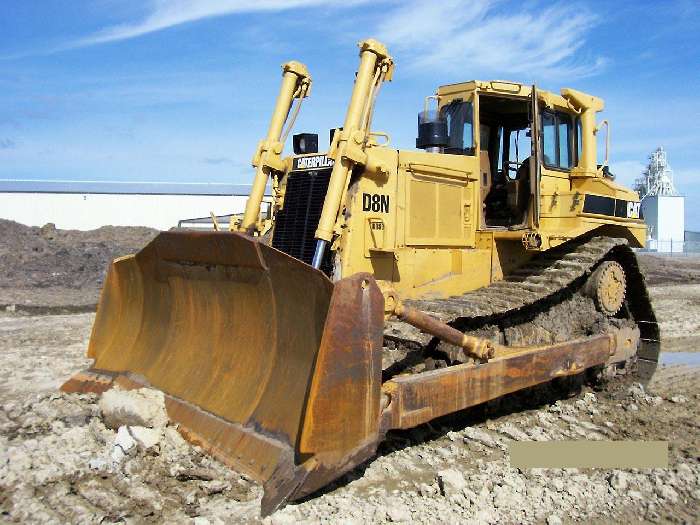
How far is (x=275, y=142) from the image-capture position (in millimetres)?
7172

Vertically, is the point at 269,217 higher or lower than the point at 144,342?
higher

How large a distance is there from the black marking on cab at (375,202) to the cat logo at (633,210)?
130 inches

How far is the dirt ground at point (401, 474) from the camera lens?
4.13 meters

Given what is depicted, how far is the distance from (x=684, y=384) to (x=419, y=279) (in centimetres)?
380

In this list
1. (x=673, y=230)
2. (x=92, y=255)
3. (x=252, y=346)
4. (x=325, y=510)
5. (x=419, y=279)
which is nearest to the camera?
Result: (x=325, y=510)

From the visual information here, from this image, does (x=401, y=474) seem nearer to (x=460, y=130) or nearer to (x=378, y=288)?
(x=378, y=288)

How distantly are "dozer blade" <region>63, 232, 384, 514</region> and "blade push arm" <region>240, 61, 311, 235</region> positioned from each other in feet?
5.06

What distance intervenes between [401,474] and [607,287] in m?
3.50

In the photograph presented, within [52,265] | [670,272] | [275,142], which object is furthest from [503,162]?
[670,272]

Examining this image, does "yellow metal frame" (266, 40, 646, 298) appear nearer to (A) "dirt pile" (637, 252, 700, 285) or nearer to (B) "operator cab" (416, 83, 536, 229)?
(B) "operator cab" (416, 83, 536, 229)

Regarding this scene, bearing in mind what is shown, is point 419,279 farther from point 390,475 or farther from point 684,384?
point 684,384

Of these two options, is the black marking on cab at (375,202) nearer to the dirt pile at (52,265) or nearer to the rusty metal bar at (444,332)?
the rusty metal bar at (444,332)

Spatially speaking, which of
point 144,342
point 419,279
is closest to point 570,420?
point 419,279

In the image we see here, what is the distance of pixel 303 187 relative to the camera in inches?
257
